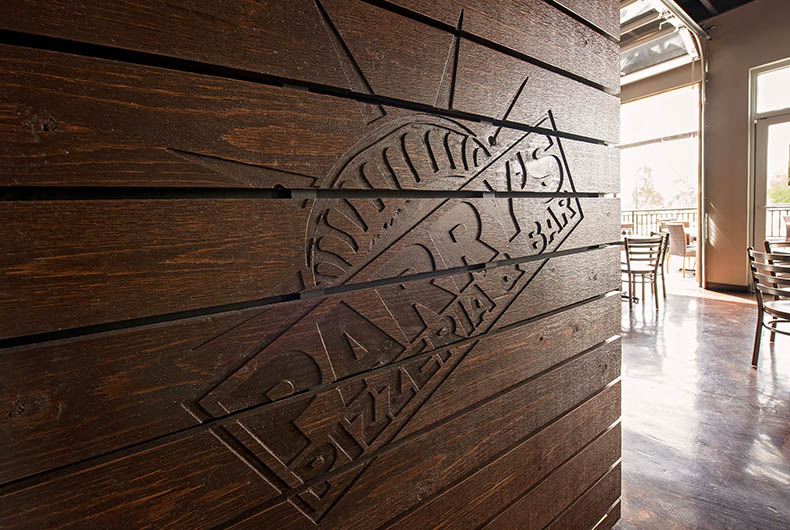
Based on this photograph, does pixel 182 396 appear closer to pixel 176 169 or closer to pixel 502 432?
pixel 176 169

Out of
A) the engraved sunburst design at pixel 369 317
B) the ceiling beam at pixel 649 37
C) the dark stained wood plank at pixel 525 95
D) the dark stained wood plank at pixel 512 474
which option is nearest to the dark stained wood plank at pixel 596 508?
the dark stained wood plank at pixel 512 474

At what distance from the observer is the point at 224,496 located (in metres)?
0.69

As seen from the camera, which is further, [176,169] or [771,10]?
[771,10]

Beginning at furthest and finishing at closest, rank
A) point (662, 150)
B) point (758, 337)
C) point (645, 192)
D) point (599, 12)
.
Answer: point (645, 192) → point (662, 150) → point (758, 337) → point (599, 12)

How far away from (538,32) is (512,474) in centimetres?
139

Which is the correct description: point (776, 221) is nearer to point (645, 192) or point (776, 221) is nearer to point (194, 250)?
point (645, 192)

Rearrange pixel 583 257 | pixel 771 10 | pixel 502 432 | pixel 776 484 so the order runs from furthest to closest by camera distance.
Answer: pixel 771 10 < pixel 776 484 < pixel 583 257 < pixel 502 432

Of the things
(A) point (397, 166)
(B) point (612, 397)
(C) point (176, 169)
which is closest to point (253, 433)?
(C) point (176, 169)

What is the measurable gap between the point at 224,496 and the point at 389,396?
37 cm

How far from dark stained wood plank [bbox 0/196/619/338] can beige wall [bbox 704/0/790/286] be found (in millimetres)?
6546

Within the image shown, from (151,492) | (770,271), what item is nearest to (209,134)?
(151,492)

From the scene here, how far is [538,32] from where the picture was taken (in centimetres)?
125

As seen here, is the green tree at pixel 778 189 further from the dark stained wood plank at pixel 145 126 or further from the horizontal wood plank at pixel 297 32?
the dark stained wood plank at pixel 145 126

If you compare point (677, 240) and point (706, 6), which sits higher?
point (706, 6)
